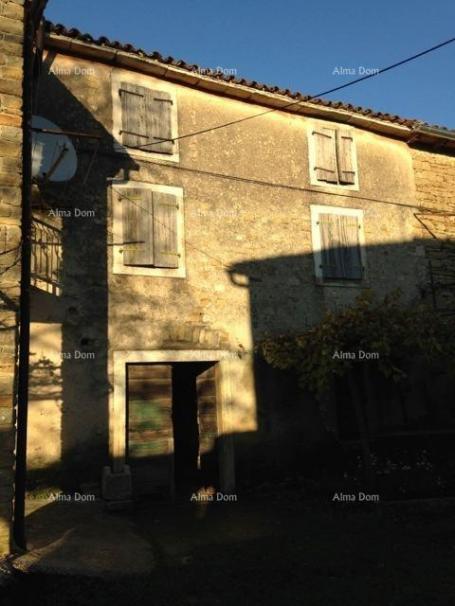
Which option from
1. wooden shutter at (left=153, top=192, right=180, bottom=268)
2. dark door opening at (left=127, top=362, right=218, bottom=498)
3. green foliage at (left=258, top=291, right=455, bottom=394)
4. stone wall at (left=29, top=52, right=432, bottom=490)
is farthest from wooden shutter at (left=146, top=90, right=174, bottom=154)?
green foliage at (left=258, top=291, right=455, bottom=394)

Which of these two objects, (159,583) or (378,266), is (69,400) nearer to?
(159,583)

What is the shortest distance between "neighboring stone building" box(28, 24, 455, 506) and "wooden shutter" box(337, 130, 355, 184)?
3 centimetres

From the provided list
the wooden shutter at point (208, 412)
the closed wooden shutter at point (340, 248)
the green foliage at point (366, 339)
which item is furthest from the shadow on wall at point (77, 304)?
the closed wooden shutter at point (340, 248)

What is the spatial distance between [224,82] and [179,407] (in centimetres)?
682

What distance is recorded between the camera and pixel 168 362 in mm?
8484

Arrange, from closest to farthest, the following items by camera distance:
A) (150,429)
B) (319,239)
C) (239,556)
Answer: (239,556) < (150,429) < (319,239)

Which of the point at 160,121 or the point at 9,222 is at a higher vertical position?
the point at 160,121

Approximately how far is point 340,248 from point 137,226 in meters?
3.89

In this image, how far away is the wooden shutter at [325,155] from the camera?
1030cm

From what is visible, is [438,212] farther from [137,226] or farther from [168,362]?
[168,362]

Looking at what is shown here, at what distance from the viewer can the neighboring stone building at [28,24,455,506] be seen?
7.71m

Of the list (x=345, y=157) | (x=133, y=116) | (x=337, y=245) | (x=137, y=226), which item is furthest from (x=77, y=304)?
(x=345, y=157)

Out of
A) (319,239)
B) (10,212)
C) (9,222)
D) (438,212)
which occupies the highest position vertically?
(438,212)

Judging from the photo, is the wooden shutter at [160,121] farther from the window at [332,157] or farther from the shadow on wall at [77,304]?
the window at [332,157]
